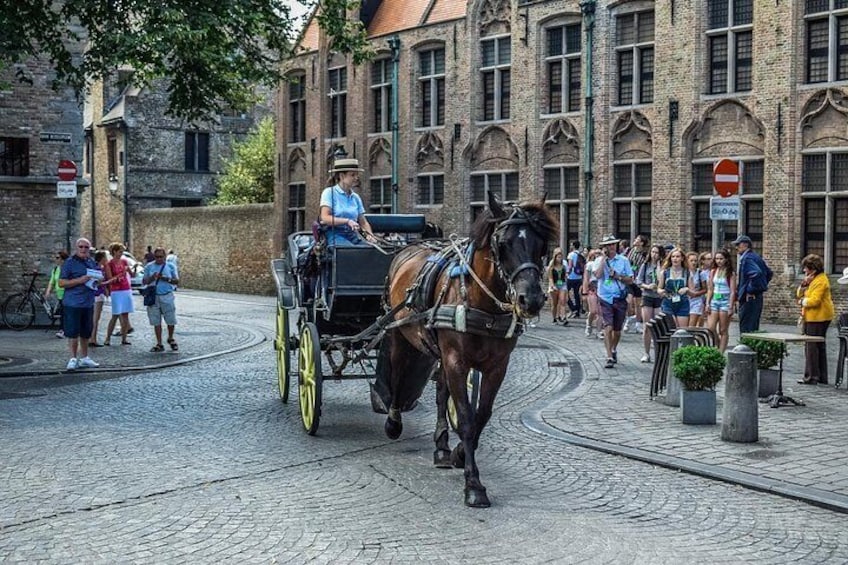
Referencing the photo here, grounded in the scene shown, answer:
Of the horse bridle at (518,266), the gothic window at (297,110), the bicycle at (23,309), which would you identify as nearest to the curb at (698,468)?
the horse bridle at (518,266)

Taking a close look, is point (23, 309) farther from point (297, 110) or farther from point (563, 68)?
point (297, 110)

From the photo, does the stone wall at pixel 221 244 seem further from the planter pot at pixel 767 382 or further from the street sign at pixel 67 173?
the planter pot at pixel 767 382

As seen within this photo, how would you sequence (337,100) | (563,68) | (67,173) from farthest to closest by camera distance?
(337,100) → (563,68) → (67,173)

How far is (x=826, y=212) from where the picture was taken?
75.1 feet

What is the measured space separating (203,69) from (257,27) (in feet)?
5.56

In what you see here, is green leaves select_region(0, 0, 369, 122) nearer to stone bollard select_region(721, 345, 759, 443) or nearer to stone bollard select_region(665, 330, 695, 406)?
stone bollard select_region(665, 330, 695, 406)

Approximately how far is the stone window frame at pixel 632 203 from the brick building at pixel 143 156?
2619 centimetres

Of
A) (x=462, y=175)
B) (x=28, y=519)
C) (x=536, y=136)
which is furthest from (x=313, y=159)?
(x=28, y=519)

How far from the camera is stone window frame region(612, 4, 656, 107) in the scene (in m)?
26.5

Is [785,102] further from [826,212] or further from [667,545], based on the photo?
[667,545]

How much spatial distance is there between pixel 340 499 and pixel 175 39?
33.3ft

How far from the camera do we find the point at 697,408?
1031 centimetres

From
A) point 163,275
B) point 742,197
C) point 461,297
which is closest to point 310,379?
point 461,297

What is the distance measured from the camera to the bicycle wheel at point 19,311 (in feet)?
71.5
